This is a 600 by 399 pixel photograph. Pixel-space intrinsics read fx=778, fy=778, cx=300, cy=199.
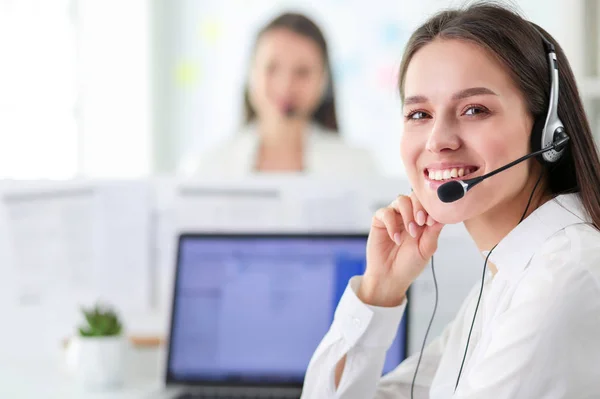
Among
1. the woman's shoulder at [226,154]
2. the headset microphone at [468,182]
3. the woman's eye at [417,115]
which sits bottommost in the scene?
the woman's shoulder at [226,154]

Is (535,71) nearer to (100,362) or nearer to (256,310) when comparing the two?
(256,310)

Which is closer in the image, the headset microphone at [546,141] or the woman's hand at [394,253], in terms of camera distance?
the headset microphone at [546,141]

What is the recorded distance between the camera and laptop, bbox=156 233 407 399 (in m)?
1.48

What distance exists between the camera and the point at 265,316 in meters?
1.51

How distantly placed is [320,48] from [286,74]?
0.54ft

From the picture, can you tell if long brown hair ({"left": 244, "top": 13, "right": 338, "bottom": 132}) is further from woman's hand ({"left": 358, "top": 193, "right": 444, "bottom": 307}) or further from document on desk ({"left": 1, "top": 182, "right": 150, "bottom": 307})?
woman's hand ({"left": 358, "top": 193, "right": 444, "bottom": 307})

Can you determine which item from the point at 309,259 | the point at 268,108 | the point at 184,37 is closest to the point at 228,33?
A: the point at 184,37

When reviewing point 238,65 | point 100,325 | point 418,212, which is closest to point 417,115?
point 418,212

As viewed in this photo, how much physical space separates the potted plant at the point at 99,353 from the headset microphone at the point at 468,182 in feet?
2.64

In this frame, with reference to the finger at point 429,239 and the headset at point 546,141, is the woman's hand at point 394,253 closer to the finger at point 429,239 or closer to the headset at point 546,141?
the finger at point 429,239

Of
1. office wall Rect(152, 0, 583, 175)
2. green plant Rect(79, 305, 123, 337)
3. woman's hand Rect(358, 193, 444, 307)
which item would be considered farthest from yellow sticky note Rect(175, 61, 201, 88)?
woman's hand Rect(358, 193, 444, 307)

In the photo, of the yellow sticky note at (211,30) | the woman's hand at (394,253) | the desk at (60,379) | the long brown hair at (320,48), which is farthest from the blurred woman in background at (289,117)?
the woman's hand at (394,253)

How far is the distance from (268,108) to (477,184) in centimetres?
A: 216

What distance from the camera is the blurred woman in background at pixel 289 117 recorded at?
300 cm
